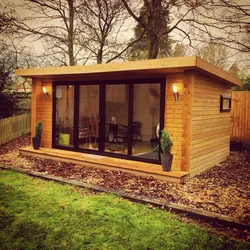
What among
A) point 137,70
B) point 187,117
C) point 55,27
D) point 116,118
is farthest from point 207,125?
point 55,27

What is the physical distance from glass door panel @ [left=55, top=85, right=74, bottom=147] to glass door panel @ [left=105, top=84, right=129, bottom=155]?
48.3 inches

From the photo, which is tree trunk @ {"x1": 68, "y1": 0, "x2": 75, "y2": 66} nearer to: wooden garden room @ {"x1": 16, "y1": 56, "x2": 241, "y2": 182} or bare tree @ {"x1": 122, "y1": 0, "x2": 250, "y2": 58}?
bare tree @ {"x1": 122, "y1": 0, "x2": 250, "y2": 58}

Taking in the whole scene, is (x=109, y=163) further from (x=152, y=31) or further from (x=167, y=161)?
(x=152, y=31)

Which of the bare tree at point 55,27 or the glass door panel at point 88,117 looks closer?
the glass door panel at point 88,117

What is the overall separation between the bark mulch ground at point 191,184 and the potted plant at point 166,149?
0.41m

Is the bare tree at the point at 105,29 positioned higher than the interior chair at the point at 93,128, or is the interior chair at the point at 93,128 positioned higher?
the bare tree at the point at 105,29

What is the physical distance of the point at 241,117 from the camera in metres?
10.1

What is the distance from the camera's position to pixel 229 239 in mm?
3201

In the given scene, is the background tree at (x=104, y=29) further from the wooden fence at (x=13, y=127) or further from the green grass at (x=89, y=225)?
the green grass at (x=89, y=225)

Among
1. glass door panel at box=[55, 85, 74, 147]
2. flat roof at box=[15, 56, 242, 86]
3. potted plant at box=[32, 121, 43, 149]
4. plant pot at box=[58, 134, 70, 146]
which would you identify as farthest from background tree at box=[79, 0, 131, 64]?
potted plant at box=[32, 121, 43, 149]

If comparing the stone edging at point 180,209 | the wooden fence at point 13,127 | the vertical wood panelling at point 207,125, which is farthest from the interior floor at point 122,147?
the wooden fence at point 13,127

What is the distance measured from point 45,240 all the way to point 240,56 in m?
9.14

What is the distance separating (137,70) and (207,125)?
7.96 ft

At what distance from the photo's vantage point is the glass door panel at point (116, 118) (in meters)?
8.57
